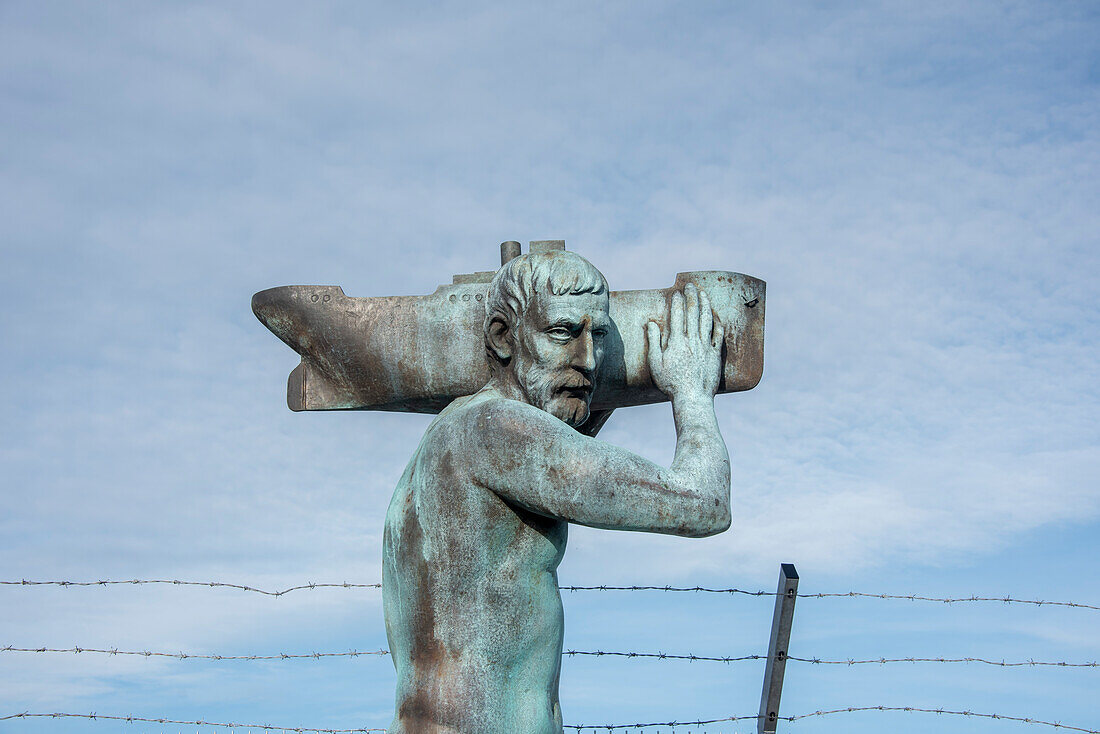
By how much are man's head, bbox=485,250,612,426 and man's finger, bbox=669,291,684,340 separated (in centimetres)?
43

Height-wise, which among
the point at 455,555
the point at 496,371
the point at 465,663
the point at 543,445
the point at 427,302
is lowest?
the point at 465,663

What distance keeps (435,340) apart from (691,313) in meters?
1.03

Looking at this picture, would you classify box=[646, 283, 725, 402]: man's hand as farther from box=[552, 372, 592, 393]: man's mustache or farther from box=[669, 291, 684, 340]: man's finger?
box=[552, 372, 592, 393]: man's mustache

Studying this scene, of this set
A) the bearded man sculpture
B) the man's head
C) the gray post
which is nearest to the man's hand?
the bearded man sculpture

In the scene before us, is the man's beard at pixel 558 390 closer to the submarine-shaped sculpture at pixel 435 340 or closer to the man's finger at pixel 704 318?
the submarine-shaped sculpture at pixel 435 340

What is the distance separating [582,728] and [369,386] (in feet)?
7.67

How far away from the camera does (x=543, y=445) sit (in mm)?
4164

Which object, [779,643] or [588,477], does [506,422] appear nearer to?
[588,477]

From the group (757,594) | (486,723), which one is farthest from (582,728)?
(486,723)

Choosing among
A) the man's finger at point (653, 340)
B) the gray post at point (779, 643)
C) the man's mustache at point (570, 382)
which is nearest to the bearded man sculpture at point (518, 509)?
the man's mustache at point (570, 382)

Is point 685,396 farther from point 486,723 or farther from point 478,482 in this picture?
point 486,723

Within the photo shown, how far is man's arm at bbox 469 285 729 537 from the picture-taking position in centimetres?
413

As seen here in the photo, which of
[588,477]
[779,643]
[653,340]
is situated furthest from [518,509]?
[779,643]

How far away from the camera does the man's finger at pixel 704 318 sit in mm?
4910
